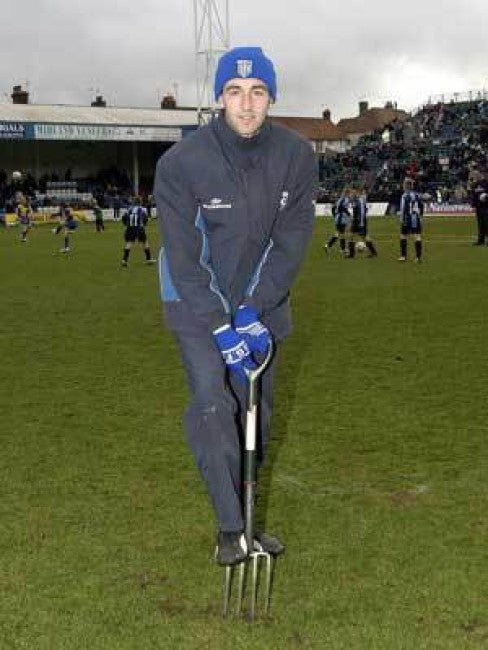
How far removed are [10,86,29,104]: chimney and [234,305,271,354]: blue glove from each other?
259ft

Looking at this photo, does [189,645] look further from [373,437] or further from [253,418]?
[373,437]

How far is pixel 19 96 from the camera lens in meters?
79.4

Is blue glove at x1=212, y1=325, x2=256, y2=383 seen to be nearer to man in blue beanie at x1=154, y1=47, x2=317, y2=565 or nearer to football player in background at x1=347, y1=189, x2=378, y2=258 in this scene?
man in blue beanie at x1=154, y1=47, x2=317, y2=565

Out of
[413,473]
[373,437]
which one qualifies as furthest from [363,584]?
[373,437]

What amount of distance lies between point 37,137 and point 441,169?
24574mm

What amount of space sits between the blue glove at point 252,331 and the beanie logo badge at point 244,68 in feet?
3.25

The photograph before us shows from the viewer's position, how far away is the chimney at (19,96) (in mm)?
79375

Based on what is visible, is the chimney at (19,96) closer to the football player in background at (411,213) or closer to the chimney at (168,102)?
the chimney at (168,102)

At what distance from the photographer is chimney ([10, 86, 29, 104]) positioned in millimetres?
79375

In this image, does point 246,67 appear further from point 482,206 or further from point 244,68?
point 482,206

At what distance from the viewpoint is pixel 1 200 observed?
61938 mm

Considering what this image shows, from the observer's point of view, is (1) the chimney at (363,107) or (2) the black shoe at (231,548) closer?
(2) the black shoe at (231,548)

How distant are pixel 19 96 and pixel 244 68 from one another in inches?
3104

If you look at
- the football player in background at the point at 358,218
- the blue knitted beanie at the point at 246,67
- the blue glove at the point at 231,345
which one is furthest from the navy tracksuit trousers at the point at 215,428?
the football player in background at the point at 358,218
